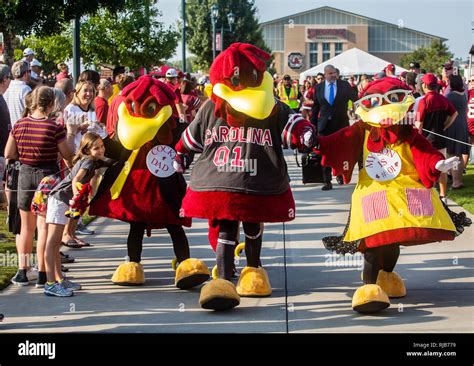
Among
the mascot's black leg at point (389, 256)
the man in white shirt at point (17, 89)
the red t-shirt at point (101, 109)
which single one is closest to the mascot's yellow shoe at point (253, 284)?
the mascot's black leg at point (389, 256)

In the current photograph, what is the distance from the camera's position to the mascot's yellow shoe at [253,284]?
6.89 metres

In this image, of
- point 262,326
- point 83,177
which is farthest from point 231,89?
point 262,326

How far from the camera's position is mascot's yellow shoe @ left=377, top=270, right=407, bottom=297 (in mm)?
6867

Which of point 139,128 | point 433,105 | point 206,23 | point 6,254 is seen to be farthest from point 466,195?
point 206,23

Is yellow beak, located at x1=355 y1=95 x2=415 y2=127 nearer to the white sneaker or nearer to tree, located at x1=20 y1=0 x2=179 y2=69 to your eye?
the white sneaker

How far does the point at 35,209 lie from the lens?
7113mm

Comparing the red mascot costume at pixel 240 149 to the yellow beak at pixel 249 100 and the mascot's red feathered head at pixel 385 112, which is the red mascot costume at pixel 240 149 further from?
the mascot's red feathered head at pixel 385 112

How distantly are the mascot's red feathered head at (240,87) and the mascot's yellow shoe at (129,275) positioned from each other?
157 cm

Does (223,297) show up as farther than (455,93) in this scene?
No

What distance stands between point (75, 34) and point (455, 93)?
5.63m

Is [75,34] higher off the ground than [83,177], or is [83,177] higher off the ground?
[75,34]

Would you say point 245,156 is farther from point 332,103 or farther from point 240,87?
point 332,103
